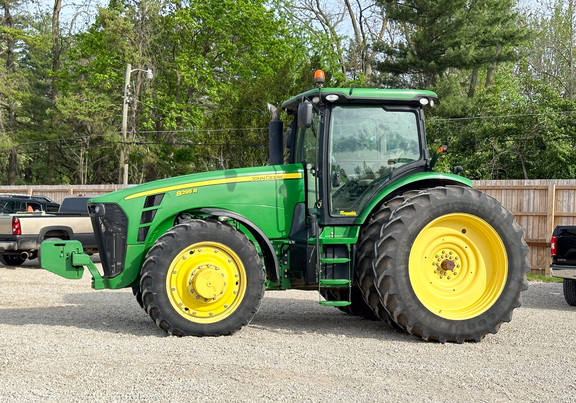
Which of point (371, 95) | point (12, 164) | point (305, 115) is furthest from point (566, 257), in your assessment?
point (12, 164)

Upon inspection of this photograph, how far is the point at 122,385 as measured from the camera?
5453 mm

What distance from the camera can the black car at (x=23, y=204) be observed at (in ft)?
61.8

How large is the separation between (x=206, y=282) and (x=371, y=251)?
173 cm

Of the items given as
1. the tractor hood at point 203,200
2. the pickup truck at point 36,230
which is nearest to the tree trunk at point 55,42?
the pickup truck at point 36,230

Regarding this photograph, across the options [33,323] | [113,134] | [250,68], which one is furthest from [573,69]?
[33,323]

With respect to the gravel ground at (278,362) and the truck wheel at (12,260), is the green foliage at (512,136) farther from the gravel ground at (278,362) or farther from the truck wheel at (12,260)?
the gravel ground at (278,362)

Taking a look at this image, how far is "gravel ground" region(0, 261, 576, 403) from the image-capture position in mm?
5316

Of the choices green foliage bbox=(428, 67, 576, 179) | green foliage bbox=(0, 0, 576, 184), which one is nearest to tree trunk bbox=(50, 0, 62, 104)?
green foliage bbox=(0, 0, 576, 184)

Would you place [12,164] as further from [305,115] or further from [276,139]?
[305,115]

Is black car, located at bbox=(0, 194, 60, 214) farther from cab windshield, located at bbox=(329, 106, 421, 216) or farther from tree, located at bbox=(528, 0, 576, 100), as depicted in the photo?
tree, located at bbox=(528, 0, 576, 100)

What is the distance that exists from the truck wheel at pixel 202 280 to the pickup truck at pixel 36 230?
31.7ft

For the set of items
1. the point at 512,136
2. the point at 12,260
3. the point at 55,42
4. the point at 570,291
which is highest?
the point at 55,42

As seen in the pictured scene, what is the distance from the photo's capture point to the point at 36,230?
649 inches

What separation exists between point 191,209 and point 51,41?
136ft
